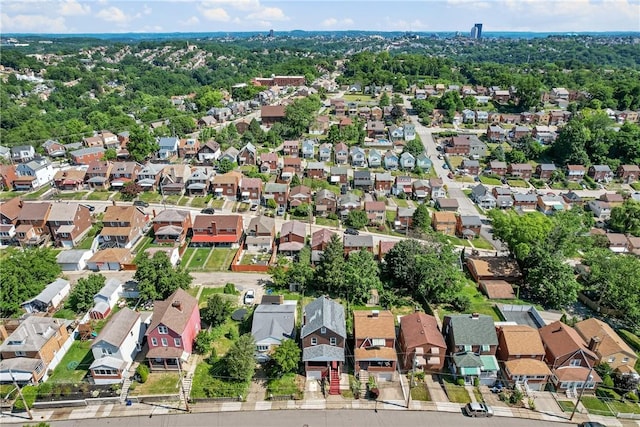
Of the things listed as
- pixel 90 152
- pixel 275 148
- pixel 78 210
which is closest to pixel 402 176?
pixel 275 148

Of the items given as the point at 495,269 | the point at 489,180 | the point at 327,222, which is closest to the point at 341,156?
the point at 327,222

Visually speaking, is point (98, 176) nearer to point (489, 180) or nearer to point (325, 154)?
point (325, 154)

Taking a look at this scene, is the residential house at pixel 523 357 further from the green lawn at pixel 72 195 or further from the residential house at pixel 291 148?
the green lawn at pixel 72 195

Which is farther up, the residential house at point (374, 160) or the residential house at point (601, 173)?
the residential house at point (374, 160)

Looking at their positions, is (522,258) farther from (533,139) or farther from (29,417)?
(533,139)

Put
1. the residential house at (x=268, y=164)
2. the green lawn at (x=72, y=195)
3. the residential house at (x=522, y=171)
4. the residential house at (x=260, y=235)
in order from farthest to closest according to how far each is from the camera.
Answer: the residential house at (x=522, y=171) → the residential house at (x=268, y=164) → the green lawn at (x=72, y=195) → the residential house at (x=260, y=235)

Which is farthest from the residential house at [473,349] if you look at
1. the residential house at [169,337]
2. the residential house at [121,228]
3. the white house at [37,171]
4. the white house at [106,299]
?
the white house at [37,171]
